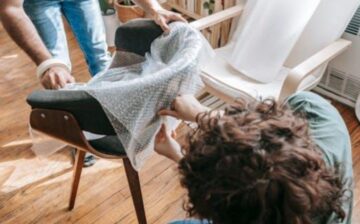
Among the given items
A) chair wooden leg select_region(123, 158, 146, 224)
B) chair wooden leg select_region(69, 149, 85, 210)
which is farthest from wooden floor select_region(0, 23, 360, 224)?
chair wooden leg select_region(123, 158, 146, 224)

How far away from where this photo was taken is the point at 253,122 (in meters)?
0.59

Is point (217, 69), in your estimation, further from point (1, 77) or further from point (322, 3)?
point (1, 77)

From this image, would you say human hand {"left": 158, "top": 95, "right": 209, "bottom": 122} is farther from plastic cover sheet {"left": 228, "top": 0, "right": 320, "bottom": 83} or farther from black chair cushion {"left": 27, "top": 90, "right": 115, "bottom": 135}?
plastic cover sheet {"left": 228, "top": 0, "right": 320, "bottom": 83}

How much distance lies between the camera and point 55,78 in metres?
0.98

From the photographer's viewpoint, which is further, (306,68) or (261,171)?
(306,68)

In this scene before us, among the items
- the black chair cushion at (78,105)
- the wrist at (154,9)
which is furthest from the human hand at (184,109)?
the wrist at (154,9)

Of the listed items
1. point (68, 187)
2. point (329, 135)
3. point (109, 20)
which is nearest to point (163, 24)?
point (329, 135)

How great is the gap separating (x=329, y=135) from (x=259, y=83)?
0.91 meters

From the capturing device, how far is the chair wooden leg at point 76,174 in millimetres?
1365

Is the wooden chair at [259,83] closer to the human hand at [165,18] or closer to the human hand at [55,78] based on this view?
the human hand at [165,18]

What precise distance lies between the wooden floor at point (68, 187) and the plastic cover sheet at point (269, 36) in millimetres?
571

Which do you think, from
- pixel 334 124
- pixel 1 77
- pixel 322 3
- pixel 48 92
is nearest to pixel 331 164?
pixel 334 124

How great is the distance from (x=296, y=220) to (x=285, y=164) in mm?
82

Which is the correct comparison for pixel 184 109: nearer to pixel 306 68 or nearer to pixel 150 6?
pixel 150 6
